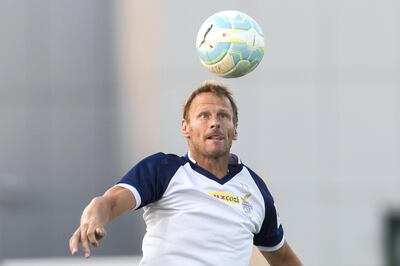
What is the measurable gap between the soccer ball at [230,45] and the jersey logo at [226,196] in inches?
38.6

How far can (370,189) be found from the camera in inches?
709


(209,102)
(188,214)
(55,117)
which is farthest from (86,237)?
(55,117)

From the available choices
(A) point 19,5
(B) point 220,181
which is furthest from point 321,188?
(B) point 220,181

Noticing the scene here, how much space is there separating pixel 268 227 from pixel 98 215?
1.81m

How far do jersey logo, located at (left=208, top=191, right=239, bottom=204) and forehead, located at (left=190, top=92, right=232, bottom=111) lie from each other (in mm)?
490

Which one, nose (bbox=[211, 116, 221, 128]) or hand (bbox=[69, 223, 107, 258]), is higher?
nose (bbox=[211, 116, 221, 128])

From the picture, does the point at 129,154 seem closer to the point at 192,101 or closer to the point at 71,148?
the point at 71,148

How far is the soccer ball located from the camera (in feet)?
27.0

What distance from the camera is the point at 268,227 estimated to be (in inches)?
318

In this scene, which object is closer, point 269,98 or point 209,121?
point 209,121

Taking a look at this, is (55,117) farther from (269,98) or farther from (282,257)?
(282,257)

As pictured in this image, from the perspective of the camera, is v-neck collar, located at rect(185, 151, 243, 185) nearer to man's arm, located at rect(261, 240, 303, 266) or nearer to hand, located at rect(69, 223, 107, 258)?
man's arm, located at rect(261, 240, 303, 266)

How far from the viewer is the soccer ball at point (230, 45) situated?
27.0 ft

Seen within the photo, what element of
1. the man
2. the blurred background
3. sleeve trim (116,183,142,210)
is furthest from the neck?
the blurred background
